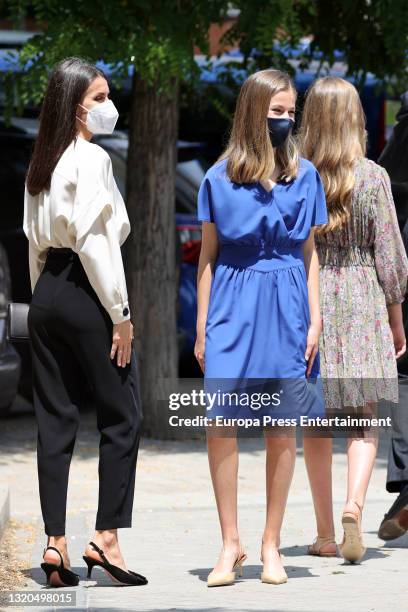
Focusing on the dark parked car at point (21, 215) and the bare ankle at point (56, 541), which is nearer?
the bare ankle at point (56, 541)

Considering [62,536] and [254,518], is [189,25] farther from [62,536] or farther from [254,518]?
[62,536]

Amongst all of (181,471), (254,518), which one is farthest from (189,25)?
Result: (254,518)

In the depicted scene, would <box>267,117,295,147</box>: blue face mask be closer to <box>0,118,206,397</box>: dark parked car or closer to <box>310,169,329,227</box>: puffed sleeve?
<box>310,169,329,227</box>: puffed sleeve

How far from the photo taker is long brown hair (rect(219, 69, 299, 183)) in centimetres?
534

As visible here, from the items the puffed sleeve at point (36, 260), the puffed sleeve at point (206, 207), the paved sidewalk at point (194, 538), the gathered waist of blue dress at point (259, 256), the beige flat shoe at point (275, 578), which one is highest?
the puffed sleeve at point (206, 207)

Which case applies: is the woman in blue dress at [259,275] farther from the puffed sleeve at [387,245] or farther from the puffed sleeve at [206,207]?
the puffed sleeve at [387,245]

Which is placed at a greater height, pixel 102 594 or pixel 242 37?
pixel 242 37

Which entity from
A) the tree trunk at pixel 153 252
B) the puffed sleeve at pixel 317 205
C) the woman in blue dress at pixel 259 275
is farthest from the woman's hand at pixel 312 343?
the tree trunk at pixel 153 252

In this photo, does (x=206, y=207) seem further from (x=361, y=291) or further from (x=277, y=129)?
(x=361, y=291)

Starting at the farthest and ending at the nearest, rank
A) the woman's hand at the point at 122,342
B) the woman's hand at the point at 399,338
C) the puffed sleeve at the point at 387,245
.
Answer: the woman's hand at the point at 399,338 < the puffed sleeve at the point at 387,245 < the woman's hand at the point at 122,342

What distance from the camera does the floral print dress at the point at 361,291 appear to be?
5812 millimetres

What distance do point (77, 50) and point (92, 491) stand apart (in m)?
2.48

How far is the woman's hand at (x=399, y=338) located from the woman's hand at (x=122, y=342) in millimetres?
1247

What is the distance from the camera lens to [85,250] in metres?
5.14
